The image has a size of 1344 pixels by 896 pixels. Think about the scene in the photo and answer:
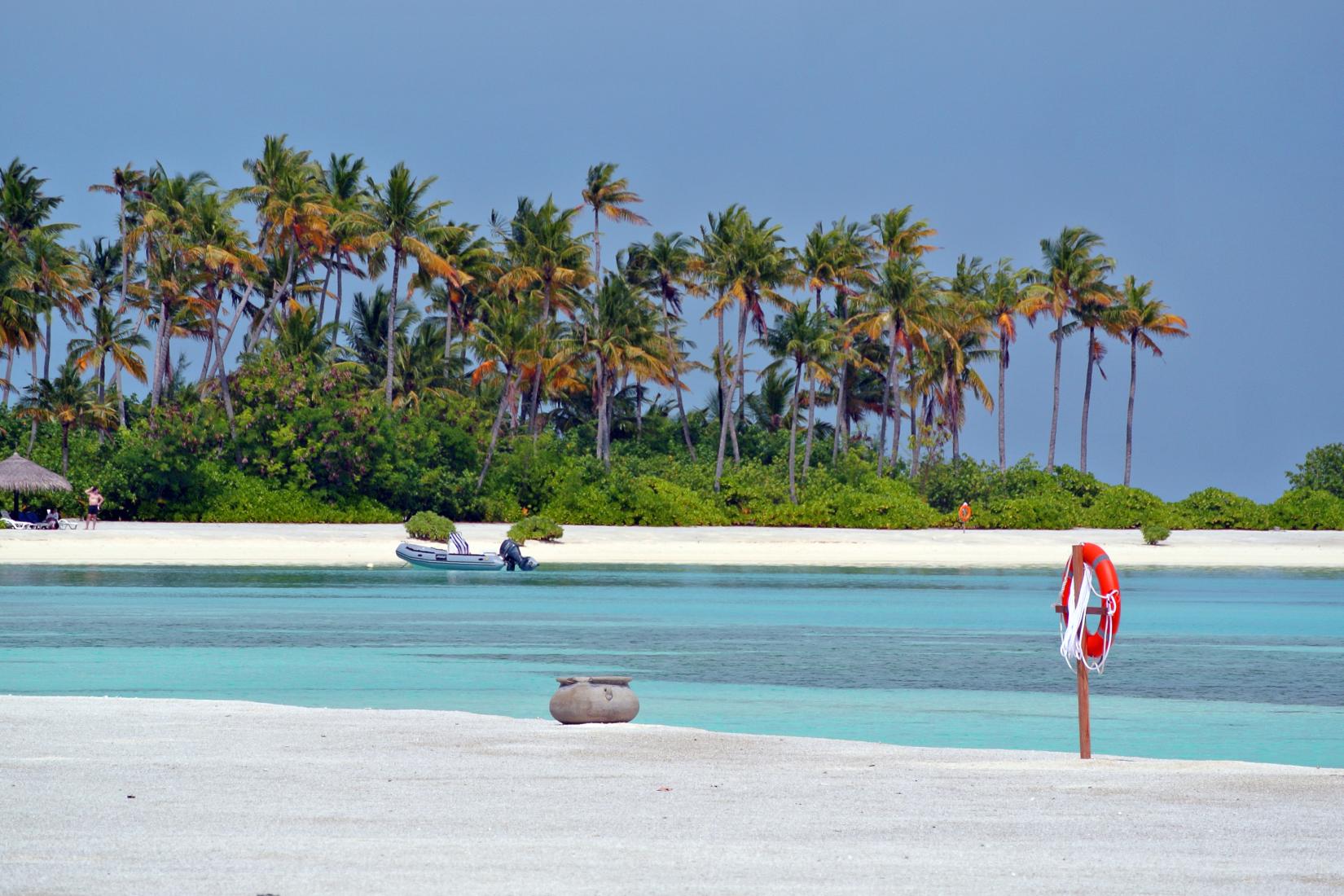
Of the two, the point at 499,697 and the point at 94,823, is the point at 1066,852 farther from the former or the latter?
the point at 499,697

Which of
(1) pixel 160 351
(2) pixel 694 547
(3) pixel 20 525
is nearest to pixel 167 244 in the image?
(1) pixel 160 351

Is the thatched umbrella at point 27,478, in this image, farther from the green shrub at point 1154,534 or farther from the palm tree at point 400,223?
the green shrub at point 1154,534

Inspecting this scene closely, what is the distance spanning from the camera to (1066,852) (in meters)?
7.84

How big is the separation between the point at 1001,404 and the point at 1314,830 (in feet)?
249

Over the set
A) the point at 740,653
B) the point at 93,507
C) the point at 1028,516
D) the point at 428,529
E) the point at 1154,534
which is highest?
the point at 1028,516

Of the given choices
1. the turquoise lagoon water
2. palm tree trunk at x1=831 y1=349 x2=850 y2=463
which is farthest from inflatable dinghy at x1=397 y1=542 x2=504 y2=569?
palm tree trunk at x1=831 y1=349 x2=850 y2=463

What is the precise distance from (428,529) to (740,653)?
30.5 metres

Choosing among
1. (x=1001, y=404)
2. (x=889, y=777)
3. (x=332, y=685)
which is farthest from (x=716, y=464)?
(x=889, y=777)

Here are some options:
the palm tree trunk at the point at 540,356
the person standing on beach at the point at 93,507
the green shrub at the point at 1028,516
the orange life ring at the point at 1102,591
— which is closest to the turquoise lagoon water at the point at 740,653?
the orange life ring at the point at 1102,591

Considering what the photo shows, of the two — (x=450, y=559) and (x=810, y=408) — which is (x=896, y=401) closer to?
(x=810, y=408)

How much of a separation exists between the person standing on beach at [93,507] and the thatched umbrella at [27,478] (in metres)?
1.01

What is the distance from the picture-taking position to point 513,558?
47.8m

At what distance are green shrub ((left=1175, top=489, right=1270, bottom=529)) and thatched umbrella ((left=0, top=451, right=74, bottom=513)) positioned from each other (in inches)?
Answer: 1670

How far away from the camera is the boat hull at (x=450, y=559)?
48062 mm
